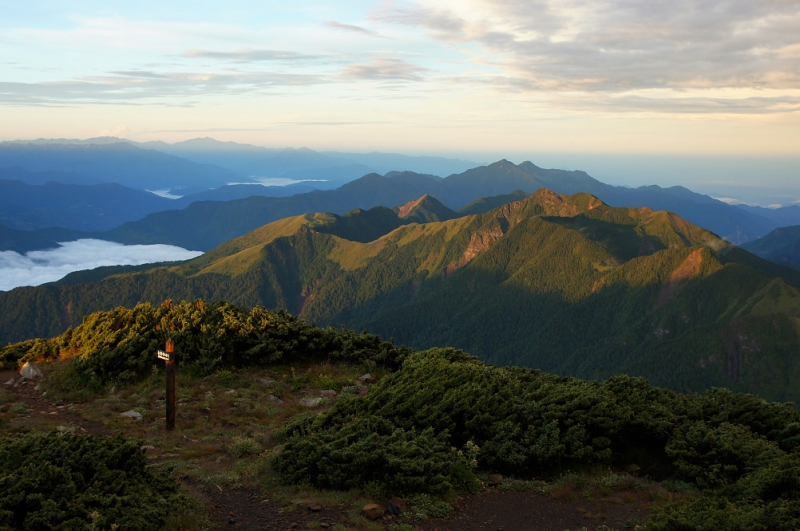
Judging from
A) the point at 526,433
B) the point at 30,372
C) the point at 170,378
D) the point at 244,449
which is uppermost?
the point at 170,378

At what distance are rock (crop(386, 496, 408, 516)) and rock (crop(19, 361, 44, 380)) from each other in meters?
18.3

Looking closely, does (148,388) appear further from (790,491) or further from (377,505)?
(790,491)

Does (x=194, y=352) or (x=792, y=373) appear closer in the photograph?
(x=194, y=352)

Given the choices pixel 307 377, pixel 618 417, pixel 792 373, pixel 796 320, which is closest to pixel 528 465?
pixel 618 417

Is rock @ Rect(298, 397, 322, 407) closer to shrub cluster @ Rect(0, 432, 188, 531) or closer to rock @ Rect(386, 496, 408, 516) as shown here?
rock @ Rect(386, 496, 408, 516)

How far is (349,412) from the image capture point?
18.5m

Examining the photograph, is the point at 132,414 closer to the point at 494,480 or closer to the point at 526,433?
the point at 494,480

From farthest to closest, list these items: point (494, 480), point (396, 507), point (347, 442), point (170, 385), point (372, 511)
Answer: point (170, 385)
point (494, 480)
point (347, 442)
point (396, 507)
point (372, 511)

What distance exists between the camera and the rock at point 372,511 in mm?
13391

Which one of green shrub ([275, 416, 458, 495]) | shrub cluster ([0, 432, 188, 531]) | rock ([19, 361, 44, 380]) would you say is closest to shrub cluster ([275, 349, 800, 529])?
green shrub ([275, 416, 458, 495])

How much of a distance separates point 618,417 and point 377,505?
28.7 ft

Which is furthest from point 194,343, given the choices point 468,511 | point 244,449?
point 468,511

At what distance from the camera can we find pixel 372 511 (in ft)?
44.3

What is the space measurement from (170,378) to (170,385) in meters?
0.30
